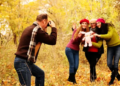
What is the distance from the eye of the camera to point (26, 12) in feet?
45.9

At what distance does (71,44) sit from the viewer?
462 centimetres

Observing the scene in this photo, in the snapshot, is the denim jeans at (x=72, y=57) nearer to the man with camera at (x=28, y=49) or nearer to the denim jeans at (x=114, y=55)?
the denim jeans at (x=114, y=55)

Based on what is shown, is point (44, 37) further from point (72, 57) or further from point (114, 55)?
point (114, 55)

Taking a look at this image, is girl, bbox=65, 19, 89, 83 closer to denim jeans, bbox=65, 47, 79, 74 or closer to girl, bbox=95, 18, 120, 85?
denim jeans, bbox=65, 47, 79, 74

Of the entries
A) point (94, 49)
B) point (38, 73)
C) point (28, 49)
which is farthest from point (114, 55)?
point (28, 49)

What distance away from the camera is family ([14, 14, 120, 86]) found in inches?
107

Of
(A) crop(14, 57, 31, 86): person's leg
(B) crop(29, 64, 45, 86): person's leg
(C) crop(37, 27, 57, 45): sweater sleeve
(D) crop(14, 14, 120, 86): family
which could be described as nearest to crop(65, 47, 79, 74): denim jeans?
(D) crop(14, 14, 120, 86): family

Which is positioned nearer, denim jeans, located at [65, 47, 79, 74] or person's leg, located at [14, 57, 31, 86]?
person's leg, located at [14, 57, 31, 86]

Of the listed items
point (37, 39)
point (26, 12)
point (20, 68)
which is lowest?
point (20, 68)

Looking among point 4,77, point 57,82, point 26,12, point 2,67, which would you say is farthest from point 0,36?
point 26,12

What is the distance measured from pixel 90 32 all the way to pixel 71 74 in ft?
4.95

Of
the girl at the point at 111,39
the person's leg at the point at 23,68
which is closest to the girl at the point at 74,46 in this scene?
the girl at the point at 111,39

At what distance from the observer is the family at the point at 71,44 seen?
Result: 2.71 metres

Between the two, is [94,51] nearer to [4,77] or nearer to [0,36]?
[4,77]
